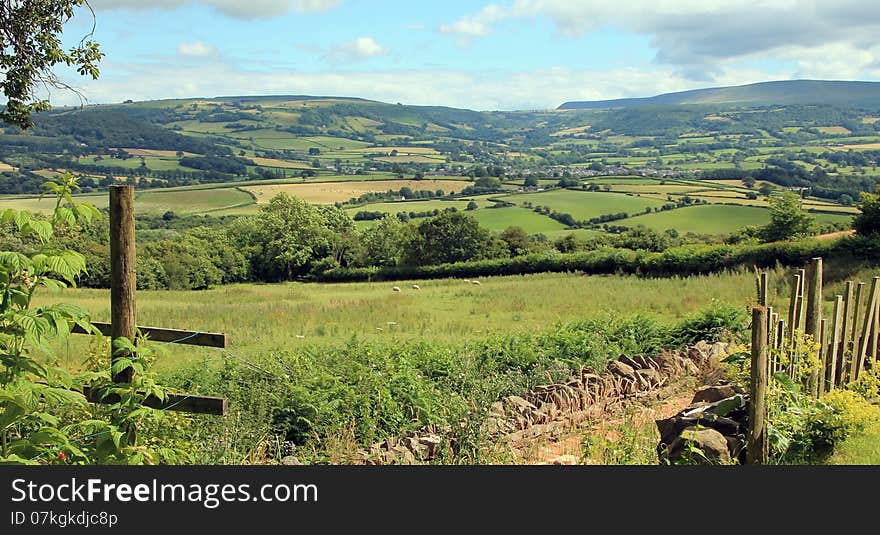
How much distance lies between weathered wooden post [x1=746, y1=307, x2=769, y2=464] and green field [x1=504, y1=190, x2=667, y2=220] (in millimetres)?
84008

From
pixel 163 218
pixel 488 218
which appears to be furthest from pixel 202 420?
pixel 163 218

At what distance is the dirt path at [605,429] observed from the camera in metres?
7.47

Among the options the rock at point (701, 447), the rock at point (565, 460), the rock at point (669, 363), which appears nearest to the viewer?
the rock at point (701, 447)

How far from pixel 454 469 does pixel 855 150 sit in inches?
7356

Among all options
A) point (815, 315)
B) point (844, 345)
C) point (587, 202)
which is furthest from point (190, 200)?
point (815, 315)

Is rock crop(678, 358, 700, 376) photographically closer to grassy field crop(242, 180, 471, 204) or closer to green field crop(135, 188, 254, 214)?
grassy field crop(242, 180, 471, 204)

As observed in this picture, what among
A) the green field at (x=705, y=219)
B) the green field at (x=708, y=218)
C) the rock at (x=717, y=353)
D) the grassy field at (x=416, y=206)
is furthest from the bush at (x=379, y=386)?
the grassy field at (x=416, y=206)

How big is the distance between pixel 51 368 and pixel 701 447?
532 centimetres

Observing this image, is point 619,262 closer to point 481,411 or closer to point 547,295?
point 547,295

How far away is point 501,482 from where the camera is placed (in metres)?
5.05

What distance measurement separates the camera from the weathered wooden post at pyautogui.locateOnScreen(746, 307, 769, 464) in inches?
243

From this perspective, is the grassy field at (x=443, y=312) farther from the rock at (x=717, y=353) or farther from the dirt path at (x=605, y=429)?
the dirt path at (x=605, y=429)

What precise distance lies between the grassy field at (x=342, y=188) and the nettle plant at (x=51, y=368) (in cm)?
10236

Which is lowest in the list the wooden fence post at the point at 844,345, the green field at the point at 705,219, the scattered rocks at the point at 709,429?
the green field at the point at 705,219
